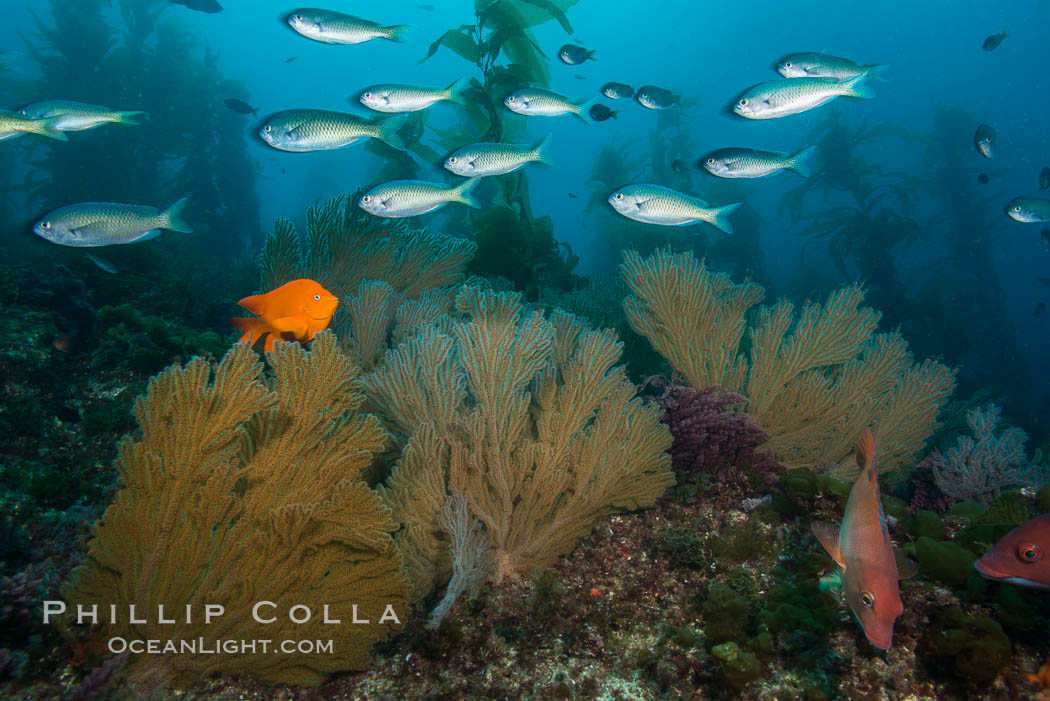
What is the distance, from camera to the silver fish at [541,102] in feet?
18.3

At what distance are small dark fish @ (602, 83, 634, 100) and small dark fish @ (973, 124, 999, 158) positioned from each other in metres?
5.76

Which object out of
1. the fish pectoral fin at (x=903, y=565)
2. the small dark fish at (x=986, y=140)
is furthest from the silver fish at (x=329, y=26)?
the small dark fish at (x=986, y=140)

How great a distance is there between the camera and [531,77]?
828 centimetres

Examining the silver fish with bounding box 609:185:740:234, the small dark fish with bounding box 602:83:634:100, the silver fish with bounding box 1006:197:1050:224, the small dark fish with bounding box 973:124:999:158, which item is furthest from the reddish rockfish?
the small dark fish with bounding box 973:124:999:158

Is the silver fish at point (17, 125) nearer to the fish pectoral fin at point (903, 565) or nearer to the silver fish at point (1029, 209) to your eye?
the fish pectoral fin at point (903, 565)

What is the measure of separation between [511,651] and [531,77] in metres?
8.71

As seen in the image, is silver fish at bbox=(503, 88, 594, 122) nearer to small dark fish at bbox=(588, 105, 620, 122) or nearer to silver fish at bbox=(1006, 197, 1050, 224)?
small dark fish at bbox=(588, 105, 620, 122)

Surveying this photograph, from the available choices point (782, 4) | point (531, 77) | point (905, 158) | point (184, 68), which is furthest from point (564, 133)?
point (531, 77)

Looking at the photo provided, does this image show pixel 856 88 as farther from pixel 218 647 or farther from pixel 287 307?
pixel 218 647

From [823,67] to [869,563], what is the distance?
203 inches

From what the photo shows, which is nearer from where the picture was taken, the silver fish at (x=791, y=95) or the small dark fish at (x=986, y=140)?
the silver fish at (x=791, y=95)

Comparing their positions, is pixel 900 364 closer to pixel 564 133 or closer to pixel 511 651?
pixel 511 651

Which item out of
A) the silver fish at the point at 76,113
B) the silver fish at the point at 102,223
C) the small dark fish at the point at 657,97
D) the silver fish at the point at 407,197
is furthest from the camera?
the small dark fish at the point at 657,97

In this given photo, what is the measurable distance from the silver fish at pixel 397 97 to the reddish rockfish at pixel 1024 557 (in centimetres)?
522
